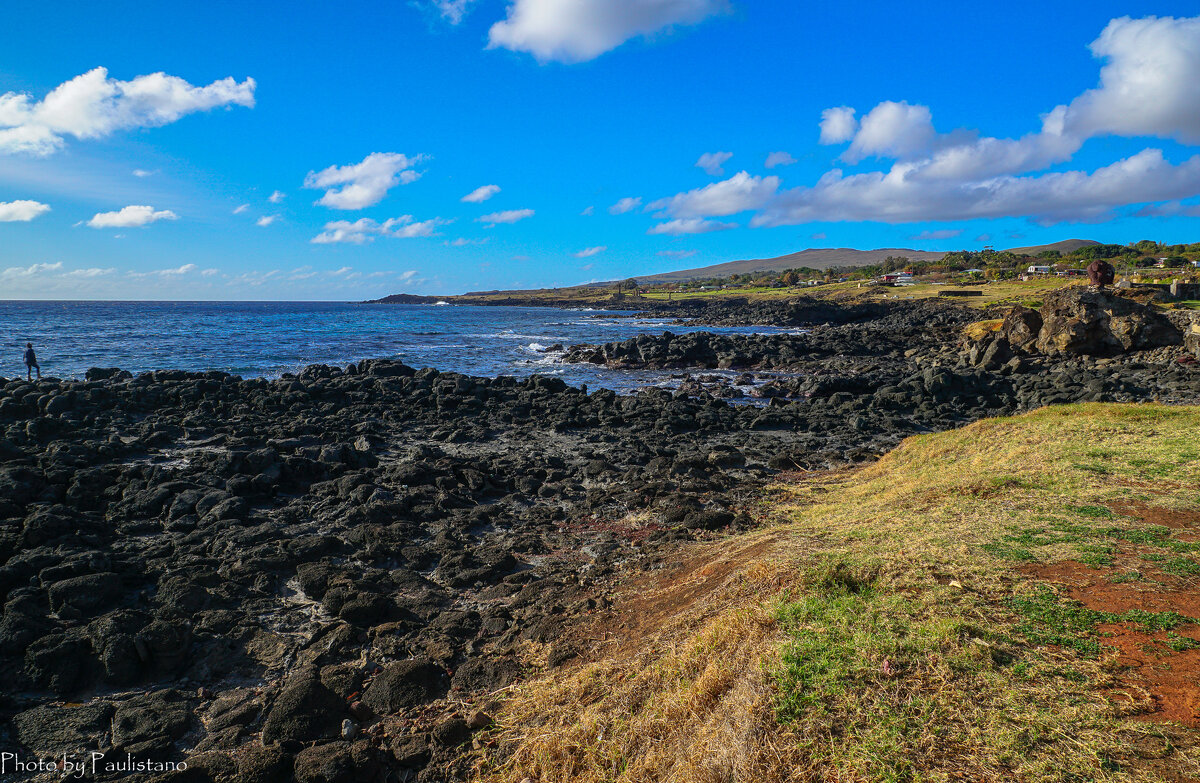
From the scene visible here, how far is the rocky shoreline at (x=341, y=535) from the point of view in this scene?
6082 millimetres

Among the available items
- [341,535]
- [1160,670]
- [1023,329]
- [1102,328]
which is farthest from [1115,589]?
[1023,329]

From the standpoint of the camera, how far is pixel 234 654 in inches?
→ 291

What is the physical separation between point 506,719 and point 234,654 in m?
4.17

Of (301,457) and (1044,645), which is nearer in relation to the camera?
(1044,645)

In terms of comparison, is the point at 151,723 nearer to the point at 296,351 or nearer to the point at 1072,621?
the point at 1072,621

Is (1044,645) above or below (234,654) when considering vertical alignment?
above

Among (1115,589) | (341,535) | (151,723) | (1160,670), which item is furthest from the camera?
(341,535)

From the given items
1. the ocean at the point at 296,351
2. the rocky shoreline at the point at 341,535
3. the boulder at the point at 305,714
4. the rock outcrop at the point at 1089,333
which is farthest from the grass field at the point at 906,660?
the rock outcrop at the point at 1089,333

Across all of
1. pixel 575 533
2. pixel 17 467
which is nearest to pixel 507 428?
pixel 575 533

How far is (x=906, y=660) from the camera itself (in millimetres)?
4855

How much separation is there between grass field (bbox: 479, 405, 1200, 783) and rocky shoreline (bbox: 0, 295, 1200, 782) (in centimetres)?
118

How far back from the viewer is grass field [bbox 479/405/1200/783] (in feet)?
13.0

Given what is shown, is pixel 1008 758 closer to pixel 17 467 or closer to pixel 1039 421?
pixel 1039 421

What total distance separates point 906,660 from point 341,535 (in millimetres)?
9977
